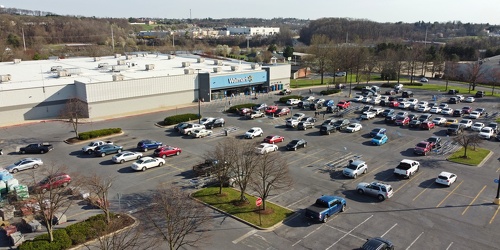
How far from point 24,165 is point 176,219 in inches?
812

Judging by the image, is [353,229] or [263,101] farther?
[263,101]

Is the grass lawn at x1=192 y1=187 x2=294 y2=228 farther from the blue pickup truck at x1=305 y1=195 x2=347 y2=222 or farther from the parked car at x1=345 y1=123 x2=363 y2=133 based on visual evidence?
the parked car at x1=345 y1=123 x2=363 y2=133

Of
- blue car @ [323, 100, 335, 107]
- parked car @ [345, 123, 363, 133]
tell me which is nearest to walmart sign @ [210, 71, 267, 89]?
blue car @ [323, 100, 335, 107]

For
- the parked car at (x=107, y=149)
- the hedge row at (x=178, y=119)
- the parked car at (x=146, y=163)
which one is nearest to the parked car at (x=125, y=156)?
the parked car at (x=107, y=149)

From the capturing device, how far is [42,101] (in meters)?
50.9

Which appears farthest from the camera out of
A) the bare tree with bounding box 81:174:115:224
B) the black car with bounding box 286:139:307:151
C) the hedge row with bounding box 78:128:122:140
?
the hedge row with bounding box 78:128:122:140

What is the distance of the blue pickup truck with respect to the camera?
83.4ft

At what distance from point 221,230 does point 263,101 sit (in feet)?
139

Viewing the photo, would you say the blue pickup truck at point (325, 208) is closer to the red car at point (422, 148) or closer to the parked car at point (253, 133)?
the red car at point (422, 148)

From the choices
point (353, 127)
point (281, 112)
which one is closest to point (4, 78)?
point (281, 112)

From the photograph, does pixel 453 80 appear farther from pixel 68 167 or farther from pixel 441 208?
pixel 68 167

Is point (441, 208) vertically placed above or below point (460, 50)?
below

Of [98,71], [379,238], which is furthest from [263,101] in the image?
[379,238]

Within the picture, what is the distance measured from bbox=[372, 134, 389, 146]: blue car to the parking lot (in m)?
0.63
